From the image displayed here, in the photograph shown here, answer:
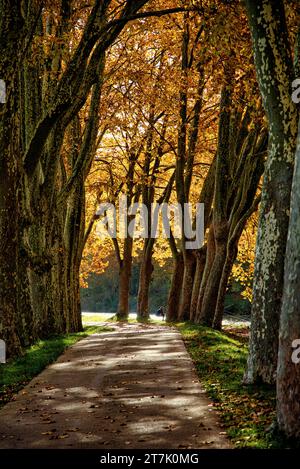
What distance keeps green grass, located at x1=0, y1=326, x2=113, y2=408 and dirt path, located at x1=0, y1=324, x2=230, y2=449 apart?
19cm

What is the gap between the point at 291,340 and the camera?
6.27 metres

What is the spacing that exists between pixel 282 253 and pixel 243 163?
11.0 meters

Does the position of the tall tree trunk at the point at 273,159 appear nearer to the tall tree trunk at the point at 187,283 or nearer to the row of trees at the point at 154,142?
the row of trees at the point at 154,142

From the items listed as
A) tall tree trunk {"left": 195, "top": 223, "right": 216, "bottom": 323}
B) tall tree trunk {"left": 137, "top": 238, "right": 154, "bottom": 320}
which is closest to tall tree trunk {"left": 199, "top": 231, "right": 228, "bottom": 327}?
tall tree trunk {"left": 195, "top": 223, "right": 216, "bottom": 323}

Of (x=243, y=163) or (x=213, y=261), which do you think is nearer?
(x=243, y=163)

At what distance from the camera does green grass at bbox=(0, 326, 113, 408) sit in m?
9.93

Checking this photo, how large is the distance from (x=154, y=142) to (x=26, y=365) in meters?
18.3

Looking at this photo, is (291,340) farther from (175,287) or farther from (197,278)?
(175,287)

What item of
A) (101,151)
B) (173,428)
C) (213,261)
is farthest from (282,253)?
(101,151)

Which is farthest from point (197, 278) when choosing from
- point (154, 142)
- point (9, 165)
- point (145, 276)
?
point (9, 165)

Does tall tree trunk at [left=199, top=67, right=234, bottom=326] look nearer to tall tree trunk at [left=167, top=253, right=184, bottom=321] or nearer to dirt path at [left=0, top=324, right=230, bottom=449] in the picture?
tall tree trunk at [left=167, top=253, right=184, bottom=321]

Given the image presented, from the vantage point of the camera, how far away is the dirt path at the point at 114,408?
6809 millimetres

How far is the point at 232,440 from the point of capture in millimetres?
6543

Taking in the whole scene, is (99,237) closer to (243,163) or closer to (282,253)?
(243,163)
